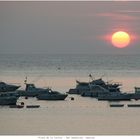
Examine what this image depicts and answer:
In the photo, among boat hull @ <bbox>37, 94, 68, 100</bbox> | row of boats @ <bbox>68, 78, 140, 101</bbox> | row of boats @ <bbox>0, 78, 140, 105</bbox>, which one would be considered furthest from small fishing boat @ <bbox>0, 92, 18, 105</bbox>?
row of boats @ <bbox>68, 78, 140, 101</bbox>

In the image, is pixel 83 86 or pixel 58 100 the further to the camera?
pixel 83 86

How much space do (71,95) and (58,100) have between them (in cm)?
188

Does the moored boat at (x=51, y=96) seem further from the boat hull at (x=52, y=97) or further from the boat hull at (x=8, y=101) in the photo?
the boat hull at (x=8, y=101)

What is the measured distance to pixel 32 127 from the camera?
10883 millimetres

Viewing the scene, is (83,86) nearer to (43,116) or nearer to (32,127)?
(43,116)

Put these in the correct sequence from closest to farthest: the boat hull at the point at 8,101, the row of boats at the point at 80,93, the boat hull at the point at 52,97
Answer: the boat hull at the point at 8,101 → the row of boats at the point at 80,93 → the boat hull at the point at 52,97

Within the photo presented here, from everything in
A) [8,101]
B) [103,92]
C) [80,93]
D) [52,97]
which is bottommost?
[8,101]

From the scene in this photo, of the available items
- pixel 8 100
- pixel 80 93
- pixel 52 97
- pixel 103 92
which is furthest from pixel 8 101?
pixel 80 93

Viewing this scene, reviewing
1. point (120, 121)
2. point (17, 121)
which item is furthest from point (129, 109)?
point (17, 121)

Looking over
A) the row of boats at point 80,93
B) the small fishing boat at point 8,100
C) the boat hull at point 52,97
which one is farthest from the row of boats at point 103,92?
the small fishing boat at point 8,100

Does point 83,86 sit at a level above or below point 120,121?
above

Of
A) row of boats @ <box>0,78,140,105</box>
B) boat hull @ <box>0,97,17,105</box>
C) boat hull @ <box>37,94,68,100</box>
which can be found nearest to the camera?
boat hull @ <box>0,97,17,105</box>

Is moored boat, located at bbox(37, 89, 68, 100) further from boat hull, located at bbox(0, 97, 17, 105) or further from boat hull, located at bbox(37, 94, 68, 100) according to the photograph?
boat hull, located at bbox(0, 97, 17, 105)

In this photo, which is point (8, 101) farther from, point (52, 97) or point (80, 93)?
point (80, 93)
